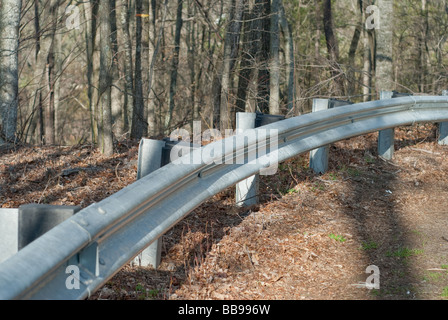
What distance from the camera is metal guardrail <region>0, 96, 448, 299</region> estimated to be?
264 cm

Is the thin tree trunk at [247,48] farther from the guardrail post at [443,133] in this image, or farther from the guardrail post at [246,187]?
the guardrail post at [246,187]

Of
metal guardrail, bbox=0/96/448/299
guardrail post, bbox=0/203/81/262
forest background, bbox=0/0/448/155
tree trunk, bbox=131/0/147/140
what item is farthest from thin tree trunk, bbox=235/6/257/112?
guardrail post, bbox=0/203/81/262

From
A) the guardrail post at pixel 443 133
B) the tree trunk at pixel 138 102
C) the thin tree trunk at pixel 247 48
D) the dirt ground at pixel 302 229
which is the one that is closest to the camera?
the dirt ground at pixel 302 229

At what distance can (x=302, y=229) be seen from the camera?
5.11m

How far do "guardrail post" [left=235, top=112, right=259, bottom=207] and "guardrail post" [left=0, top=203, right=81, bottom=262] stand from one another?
294 centimetres

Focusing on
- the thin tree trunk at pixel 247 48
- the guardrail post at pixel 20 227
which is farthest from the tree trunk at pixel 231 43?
the guardrail post at pixel 20 227

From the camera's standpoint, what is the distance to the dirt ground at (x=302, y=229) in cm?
405

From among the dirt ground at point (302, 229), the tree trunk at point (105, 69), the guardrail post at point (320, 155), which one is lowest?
the dirt ground at point (302, 229)

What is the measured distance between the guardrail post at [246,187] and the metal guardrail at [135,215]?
1.30 ft

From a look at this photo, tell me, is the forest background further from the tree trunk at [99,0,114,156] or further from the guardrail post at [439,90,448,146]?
the guardrail post at [439,90,448,146]
